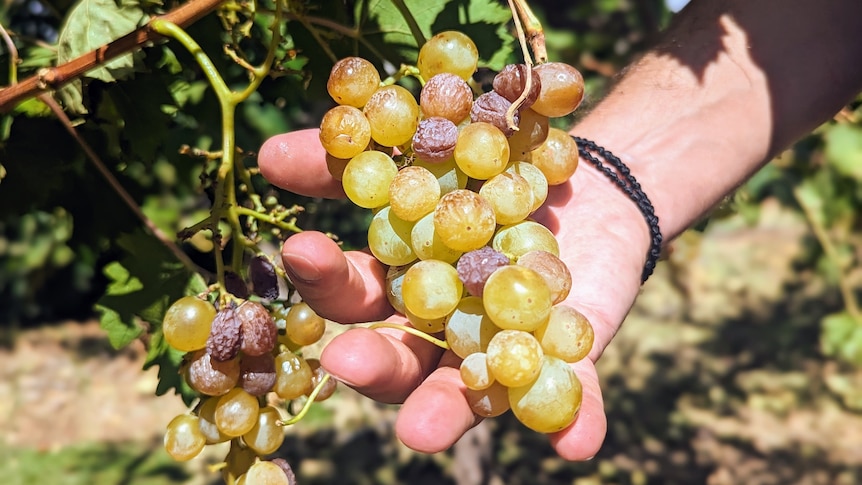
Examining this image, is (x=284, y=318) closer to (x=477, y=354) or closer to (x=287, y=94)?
(x=477, y=354)

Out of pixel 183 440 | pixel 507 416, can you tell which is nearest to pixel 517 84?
pixel 183 440

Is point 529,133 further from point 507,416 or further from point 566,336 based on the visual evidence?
point 507,416

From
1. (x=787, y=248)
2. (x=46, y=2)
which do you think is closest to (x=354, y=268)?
(x=46, y=2)

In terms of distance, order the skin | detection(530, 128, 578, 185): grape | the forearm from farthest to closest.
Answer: the forearm < the skin < detection(530, 128, 578, 185): grape

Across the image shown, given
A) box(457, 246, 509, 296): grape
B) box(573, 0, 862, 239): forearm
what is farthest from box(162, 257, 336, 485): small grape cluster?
box(573, 0, 862, 239): forearm

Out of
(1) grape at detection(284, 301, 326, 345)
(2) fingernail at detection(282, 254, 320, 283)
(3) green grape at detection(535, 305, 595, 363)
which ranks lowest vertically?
(1) grape at detection(284, 301, 326, 345)

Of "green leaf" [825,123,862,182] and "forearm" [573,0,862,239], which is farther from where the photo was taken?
"green leaf" [825,123,862,182]

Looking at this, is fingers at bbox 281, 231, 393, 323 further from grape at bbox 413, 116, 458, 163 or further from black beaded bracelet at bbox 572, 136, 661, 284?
black beaded bracelet at bbox 572, 136, 661, 284
